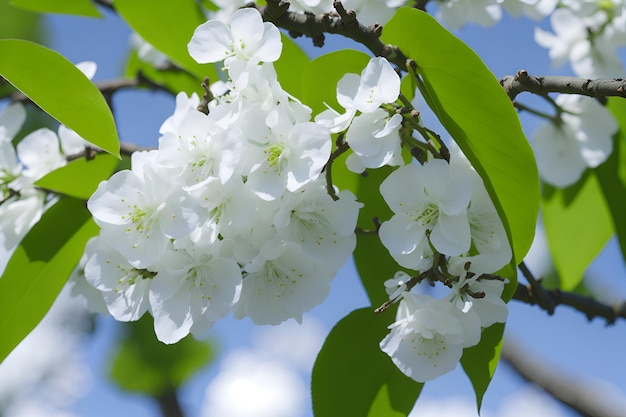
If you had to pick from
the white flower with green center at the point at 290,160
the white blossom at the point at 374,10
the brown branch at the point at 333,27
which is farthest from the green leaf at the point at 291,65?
the white flower with green center at the point at 290,160

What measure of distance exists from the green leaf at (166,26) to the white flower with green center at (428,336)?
21.5 inches

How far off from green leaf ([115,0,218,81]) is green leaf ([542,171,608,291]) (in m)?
0.64

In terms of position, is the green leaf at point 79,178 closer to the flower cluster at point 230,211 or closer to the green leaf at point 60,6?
the flower cluster at point 230,211

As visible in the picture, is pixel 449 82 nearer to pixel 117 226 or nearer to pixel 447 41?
pixel 447 41

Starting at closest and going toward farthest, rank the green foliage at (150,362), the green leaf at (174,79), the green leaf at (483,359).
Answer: the green leaf at (483,359), the green leaf at (174,79), the green foliage at (150,362)

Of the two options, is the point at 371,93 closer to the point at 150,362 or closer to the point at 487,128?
the point at 487,128

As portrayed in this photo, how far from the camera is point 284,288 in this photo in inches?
32.2

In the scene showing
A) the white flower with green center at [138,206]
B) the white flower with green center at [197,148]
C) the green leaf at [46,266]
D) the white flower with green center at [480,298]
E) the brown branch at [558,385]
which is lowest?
the brown branch at [558,385]

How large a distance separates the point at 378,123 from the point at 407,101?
45 mm

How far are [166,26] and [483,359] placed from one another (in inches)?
27.4

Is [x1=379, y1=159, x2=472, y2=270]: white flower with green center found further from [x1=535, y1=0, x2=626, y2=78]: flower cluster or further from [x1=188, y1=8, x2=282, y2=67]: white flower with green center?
[x1=535, y1=0, x2=626, y2=78]: flower cluster

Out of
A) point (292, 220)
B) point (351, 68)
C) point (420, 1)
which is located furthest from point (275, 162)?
point (420, 1)

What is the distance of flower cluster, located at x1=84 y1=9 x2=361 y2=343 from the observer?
2.40 feet

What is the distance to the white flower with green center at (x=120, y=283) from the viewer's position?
2.71ft
